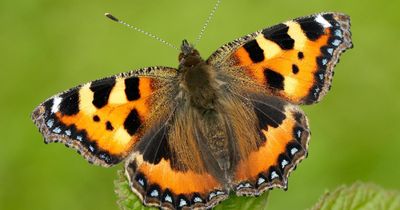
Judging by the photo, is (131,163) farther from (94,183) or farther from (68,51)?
(68,51)

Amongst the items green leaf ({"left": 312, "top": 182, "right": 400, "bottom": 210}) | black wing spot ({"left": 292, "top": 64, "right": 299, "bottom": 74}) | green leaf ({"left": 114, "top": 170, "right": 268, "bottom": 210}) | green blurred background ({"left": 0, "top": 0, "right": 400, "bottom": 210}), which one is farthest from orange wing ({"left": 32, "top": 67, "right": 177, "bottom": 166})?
green blurred background ({"left": 0, "top": 0, "right": 400, "bottom": 210})

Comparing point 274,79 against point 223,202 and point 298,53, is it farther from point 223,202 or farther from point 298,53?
point 223,202

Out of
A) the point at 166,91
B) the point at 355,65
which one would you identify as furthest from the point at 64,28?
the point at 166,91

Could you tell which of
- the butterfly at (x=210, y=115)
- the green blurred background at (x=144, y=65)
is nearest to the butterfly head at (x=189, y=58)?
the butterfly at (x=210, y=115)

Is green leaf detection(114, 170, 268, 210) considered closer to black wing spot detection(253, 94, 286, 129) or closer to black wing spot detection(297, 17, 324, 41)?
black wing spot detection(253, 94, 286, 129)

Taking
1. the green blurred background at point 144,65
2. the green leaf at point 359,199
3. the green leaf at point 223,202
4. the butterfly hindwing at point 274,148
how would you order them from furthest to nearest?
the green blurred background at point 144,65, the butterfly hindwing at point 274,148, the green leaf at point 223,202, the green leaf at point 359,199

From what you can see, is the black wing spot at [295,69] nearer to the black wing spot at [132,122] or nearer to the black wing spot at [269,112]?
the black wing spot at [269,112]
